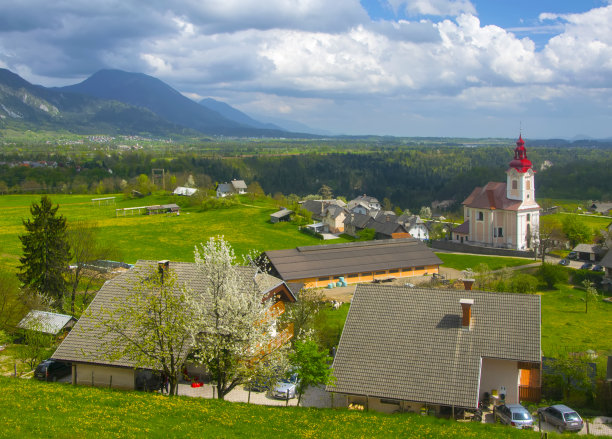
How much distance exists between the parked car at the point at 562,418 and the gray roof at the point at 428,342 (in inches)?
68.2

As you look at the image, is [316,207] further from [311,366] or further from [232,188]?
[311,366]

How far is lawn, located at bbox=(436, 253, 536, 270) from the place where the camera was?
54744mm

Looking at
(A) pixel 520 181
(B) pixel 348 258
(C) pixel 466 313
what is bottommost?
(B) pixel 348 258

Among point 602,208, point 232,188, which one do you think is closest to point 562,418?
point 602,208

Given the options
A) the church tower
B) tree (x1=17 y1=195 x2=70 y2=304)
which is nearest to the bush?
the church tower

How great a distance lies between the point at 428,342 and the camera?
734 inches

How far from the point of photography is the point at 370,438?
1352cm

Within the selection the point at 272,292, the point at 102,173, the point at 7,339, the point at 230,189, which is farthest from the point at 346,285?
the point at 102,173

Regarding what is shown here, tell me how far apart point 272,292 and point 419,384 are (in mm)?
9638

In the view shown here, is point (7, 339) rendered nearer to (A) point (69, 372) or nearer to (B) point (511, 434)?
(A) point (69, 372)

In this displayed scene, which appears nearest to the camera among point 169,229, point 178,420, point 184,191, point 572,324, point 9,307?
point 178,420

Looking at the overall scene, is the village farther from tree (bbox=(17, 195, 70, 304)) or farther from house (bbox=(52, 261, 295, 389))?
tree (bbox=(17, 195, 70, 304))

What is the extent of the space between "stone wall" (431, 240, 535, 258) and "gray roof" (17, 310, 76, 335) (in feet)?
156

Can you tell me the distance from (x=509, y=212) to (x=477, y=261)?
11719mm
